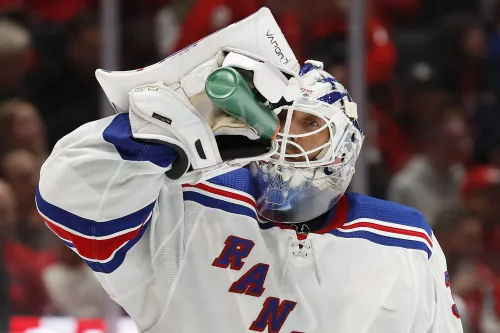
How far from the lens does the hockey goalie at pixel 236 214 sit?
4.89 feet

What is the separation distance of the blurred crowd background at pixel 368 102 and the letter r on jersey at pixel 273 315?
142cm

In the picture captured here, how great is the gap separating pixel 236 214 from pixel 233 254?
0.08m

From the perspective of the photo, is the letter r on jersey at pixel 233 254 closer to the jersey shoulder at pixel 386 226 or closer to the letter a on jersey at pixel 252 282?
the letter a on jersey at pixel 252 282

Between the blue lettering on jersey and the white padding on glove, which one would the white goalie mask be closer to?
the blue lettering on jersey

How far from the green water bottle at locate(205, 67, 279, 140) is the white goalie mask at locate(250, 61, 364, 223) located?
272mm

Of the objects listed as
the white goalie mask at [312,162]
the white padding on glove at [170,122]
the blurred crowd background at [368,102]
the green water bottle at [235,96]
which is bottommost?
the blurred crowd background at [368,102]

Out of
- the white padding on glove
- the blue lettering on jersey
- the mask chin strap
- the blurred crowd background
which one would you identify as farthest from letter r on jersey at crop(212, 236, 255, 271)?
the blurred crowd background

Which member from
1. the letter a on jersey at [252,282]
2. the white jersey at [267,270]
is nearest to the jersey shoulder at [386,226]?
the white jersey at [267,270]

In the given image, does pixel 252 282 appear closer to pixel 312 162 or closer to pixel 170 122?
pixel 312 162

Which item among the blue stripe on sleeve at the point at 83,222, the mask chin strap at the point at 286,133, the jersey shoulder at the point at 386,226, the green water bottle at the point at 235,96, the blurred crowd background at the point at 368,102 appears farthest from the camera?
the blurred crowd background at the point at 368,102

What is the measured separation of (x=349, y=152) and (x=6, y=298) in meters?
1.58

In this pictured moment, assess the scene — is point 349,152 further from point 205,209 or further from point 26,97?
point 26,97

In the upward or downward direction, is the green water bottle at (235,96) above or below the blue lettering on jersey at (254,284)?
above

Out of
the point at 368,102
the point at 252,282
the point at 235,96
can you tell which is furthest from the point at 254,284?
the point at 368,102
